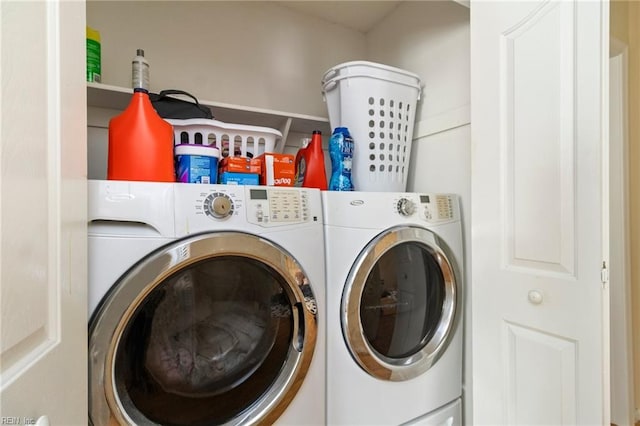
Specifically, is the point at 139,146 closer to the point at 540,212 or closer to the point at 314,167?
the point at 314,167

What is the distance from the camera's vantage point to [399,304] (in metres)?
1.17

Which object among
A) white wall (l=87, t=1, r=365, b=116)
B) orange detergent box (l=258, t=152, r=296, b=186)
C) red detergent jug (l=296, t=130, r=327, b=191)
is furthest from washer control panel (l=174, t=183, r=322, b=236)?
white wall (l=87, t=1, r=365, b=116)

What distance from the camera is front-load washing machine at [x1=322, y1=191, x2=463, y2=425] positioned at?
989 mm

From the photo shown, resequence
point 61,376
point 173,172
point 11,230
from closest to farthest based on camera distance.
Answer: point 11,230 < point 61,376 < point 173,172

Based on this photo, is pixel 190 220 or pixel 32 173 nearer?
pixel 32 173

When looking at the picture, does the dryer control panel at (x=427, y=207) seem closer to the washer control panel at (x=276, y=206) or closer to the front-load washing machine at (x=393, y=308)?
the front-load washing machine at (x=393, y=308)

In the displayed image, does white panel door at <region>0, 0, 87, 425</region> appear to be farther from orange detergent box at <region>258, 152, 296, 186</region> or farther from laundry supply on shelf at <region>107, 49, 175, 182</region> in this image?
orange detergent box at <region>258, 152, 296, 186</region>

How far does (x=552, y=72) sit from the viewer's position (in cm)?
80

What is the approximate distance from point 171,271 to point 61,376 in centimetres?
28

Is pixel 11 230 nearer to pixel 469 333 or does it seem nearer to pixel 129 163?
pixel 129 163

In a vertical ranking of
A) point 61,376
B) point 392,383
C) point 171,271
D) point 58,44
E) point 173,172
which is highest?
point 58,44

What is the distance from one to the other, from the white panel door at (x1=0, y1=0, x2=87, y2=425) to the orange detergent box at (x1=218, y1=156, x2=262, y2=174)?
418 mm

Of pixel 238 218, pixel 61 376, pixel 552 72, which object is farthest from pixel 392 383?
pixel 552 72

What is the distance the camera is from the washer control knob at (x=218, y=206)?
794 millimetres
